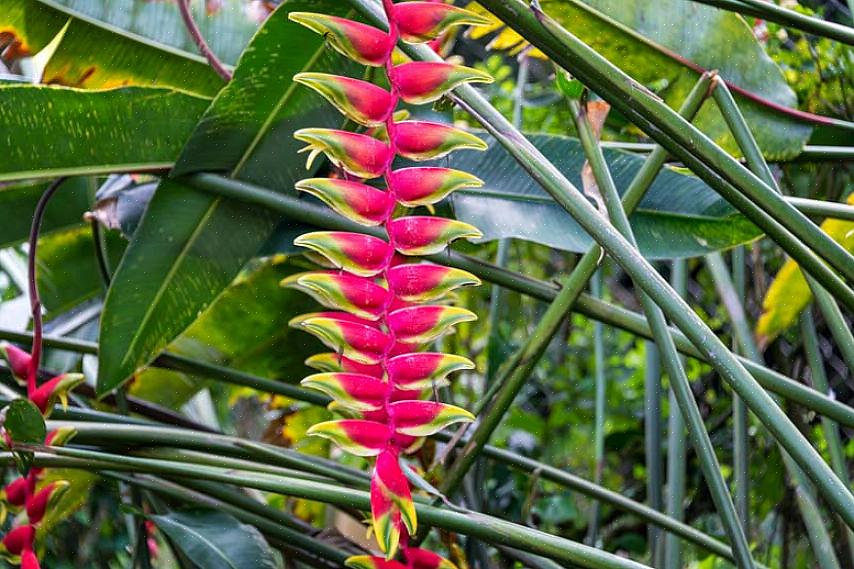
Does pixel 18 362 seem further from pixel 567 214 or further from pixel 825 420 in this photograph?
pixel 825 420

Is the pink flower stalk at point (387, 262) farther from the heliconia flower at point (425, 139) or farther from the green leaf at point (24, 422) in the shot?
the green leaf at point (24, 422)

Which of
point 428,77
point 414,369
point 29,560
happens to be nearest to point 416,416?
point 414,369

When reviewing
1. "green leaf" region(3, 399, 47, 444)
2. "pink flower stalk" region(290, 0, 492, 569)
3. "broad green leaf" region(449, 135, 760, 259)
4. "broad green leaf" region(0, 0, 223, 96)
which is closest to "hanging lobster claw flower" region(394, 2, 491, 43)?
"pink flower stalk" region(290, 0, 492, 569)

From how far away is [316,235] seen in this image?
337 mm

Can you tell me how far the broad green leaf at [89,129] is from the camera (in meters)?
0.65

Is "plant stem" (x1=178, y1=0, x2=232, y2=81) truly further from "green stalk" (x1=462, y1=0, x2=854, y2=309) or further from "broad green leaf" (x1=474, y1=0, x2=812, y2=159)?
"green stalk" (x1=462, y1=0, x2=854, y2=309)

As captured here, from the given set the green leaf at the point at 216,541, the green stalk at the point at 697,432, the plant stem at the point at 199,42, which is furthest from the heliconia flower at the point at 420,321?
the plant stem at the point at 199,42

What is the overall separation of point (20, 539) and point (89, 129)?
0.30 metres

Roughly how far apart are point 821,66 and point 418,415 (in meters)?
0.86

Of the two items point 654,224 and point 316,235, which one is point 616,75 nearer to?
point 316,235

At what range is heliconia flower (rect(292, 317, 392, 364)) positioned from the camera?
33cm

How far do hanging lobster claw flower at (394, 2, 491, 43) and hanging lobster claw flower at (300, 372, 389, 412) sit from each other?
0.12m

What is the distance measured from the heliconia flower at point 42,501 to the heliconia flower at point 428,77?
0.99 feet

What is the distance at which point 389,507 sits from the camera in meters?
0.33
